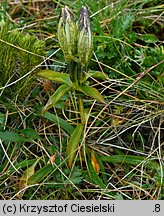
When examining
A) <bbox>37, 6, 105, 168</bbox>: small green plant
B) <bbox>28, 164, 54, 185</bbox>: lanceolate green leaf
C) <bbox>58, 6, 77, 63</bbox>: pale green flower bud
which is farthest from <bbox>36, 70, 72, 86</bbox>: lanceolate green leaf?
<bbox>28, 164, 54, 185</bbox>: lanceolate green leaf

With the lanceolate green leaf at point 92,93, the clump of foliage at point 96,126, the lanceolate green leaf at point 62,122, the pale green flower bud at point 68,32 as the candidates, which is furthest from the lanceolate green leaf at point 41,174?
the pale green flower bud at point 68,32

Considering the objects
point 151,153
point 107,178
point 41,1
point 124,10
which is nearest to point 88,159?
point 107,178

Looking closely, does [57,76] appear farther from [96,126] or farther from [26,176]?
[26,176]

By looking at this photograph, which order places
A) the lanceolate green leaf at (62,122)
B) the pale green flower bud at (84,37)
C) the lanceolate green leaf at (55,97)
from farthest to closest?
the lanceolate green leaf at (62,122)
the lanceolate green leaf at (55,97)
the pale green flower bud at (84,37)

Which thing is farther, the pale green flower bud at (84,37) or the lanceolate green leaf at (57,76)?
the lanceolate green leaf at (57,76)

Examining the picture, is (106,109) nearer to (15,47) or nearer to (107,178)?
(107,178)

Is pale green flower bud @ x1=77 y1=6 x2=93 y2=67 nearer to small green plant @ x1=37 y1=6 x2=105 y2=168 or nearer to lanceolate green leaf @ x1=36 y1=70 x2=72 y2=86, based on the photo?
small green plant @ x1=37 y1=6 x2=105 y2=168

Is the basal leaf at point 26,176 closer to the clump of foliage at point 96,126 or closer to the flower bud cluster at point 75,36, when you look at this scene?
the clump of foliage at point 96,126
